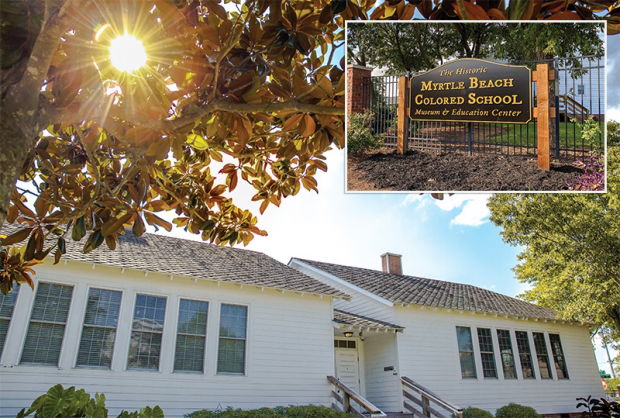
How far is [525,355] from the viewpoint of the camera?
14.8m

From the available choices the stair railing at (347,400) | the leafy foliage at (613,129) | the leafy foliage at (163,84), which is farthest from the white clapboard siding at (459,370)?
the leafy foliage at (163,84)

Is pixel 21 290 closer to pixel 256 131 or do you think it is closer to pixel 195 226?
pixel 195 226

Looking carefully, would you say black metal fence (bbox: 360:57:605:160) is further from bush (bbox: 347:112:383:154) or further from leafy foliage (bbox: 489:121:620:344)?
leafy foliage (bbox: 489:121:620:344)

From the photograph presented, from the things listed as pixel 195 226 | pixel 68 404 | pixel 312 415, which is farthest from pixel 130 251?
pixel 195 226

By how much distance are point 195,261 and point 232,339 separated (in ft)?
7.89

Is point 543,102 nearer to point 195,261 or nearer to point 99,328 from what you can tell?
point 99,328

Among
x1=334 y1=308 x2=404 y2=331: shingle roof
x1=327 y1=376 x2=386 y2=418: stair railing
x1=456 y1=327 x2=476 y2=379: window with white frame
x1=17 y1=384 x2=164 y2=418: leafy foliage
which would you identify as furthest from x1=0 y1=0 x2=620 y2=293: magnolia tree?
x1=456 y1=327 x2=476 y2=379: window with white frame

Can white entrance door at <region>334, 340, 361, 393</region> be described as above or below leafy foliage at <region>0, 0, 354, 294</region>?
below

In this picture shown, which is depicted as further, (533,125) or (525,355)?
(525,355)

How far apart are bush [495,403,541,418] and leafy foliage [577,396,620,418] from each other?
2.74 meters

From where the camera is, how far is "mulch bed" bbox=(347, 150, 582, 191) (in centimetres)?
184

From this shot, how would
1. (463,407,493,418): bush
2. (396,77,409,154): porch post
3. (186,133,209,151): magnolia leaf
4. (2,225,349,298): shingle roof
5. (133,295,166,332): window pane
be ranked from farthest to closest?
(463,407,493,418): bush, (2,225,349,298): shingle roof, (133,295,166,332): window pane, (186,133,209,151): magnolia leaf, (396,77,409,154): porch post

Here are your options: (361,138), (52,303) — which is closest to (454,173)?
(361,138)

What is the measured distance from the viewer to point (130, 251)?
35.7ft
